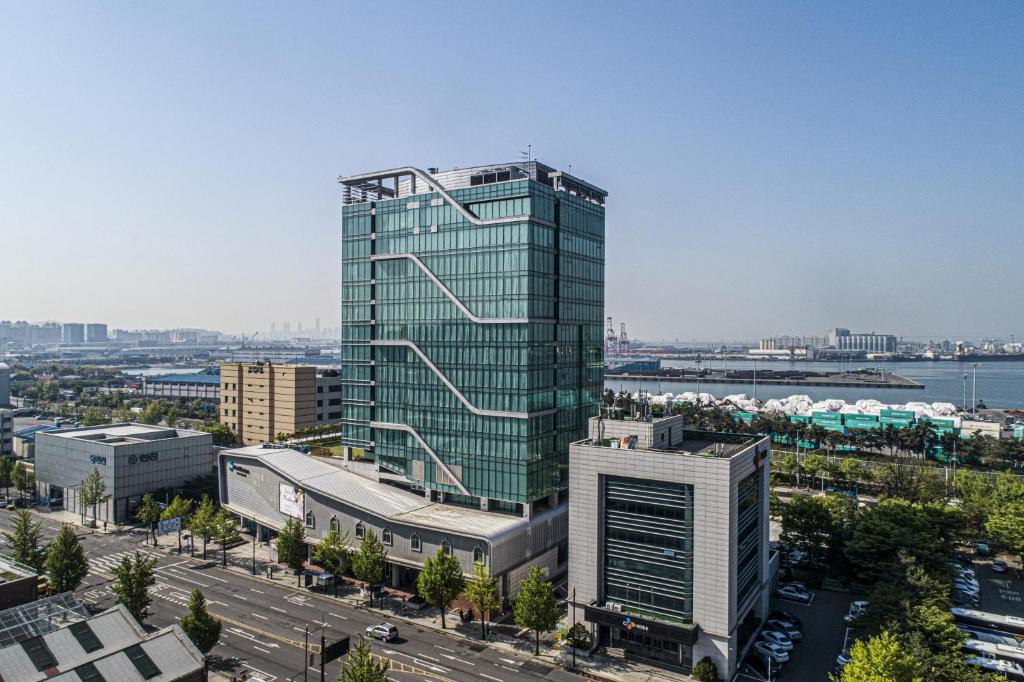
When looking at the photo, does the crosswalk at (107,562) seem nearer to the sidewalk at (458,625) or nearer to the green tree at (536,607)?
the sidewalk at (458,625)

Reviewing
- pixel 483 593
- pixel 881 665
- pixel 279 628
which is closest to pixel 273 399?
pixel 279 628

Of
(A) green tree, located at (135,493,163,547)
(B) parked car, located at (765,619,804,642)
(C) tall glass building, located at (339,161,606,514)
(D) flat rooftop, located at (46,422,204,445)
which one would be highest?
(C) tall glass building, located at (339,161,606,514)

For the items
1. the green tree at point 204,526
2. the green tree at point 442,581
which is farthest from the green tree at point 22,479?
the green tree at point 442,581

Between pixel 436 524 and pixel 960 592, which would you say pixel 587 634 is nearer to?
pixel 436 524

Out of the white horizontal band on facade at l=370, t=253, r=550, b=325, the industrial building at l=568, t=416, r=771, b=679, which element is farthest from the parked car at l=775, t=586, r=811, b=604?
the white horizontal band on facade at l=370, t=253, r=550, b=325

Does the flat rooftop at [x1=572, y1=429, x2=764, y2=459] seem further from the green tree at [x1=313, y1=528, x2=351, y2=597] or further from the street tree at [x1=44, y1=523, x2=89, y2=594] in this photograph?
the street tree at [x1=44, y1=523, x2=89, y2=594]
